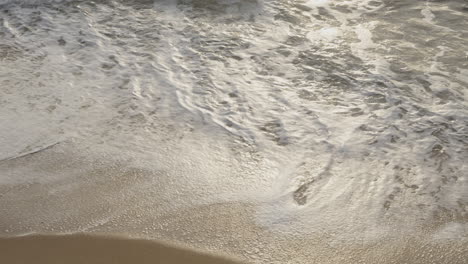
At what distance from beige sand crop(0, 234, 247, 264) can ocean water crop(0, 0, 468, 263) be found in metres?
0.07

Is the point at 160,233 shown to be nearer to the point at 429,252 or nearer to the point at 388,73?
the point at 429,252

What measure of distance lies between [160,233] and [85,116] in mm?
→ 1262

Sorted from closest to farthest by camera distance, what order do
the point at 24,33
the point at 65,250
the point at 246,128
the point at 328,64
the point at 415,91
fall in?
the point at 65,250, the point at 246,128, the point at 415,91, the point at 328,64, the point at 24,33

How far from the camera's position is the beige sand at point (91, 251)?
241 cm

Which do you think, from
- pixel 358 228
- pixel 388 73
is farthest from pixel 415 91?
pixel 358 228

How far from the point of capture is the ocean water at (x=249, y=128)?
264cm

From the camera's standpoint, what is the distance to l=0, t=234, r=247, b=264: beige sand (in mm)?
2408

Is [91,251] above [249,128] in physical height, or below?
below

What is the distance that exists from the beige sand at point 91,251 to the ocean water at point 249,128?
0.07 metres

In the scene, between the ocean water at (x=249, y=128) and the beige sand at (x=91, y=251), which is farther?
the ocean water at (x=249, y=128)

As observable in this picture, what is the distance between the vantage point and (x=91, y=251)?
2.45m

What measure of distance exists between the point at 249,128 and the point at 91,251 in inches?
52.7

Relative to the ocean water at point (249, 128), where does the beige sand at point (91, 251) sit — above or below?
Answer: below

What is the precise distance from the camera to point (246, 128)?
3.37m
